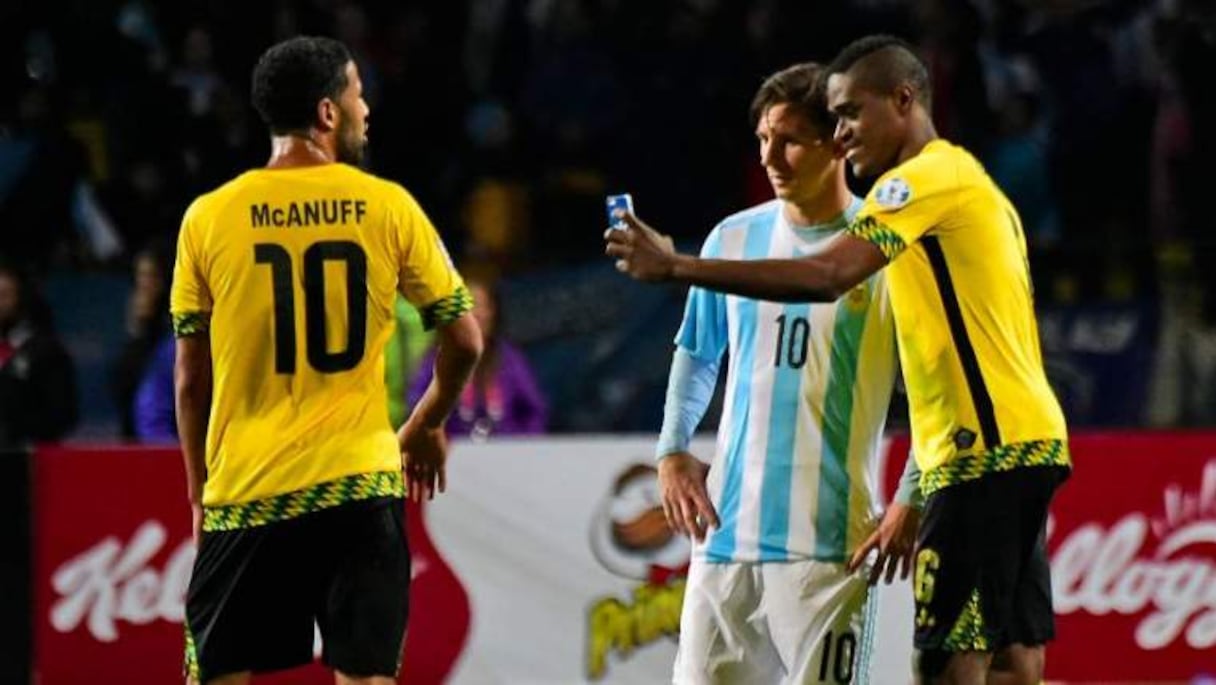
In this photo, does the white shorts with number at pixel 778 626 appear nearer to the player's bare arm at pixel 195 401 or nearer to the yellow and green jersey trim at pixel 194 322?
the player's bare arm at pixel 195 401

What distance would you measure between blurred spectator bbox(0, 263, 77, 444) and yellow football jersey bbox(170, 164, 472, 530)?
4.65m

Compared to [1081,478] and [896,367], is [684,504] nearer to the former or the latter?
[896,367]

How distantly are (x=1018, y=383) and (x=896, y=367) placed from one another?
0.47 metres

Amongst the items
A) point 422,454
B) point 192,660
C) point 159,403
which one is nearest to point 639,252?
point 422,454

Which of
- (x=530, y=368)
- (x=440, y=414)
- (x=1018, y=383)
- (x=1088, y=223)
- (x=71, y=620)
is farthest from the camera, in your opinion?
(x=1088, y=223)

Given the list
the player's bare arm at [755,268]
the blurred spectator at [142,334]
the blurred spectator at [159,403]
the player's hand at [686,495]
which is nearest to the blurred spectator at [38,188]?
the blurred spectator at [142,334]

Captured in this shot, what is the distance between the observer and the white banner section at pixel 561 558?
31.8 feet

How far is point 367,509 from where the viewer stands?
19.9 ft

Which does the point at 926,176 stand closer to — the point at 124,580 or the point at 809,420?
the point at 809,420

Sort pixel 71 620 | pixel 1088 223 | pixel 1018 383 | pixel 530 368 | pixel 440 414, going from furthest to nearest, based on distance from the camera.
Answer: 1. pixel 1088 223
2. pixel 530 368
3. pixel 71 620
4. pixel 440 414
5. pixel 1018 383

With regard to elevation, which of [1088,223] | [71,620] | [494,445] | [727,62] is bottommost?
[71,620]

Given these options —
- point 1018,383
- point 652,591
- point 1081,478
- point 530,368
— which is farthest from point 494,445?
point 1018,383

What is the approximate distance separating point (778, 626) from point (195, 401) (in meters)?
1.46

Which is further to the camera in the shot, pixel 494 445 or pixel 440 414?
pixel 494 445
